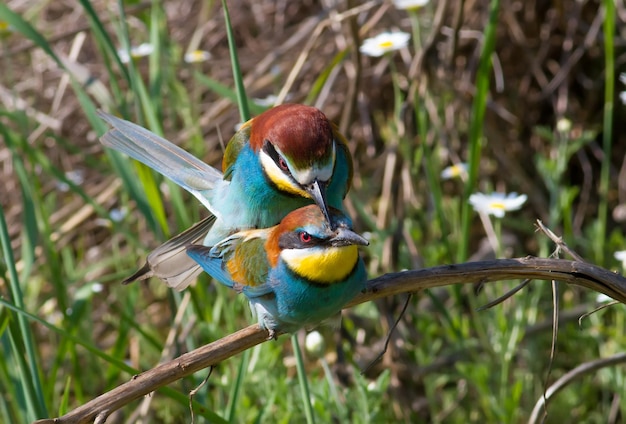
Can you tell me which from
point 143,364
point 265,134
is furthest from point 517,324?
point 143,364

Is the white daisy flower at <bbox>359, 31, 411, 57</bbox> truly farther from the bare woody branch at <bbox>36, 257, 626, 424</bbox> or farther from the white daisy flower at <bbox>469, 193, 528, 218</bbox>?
the bare woody branch at <bbox>36, 257, 626, 424</bbox>

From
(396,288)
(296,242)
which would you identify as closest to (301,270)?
(296,242)

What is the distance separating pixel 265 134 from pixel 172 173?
311mm

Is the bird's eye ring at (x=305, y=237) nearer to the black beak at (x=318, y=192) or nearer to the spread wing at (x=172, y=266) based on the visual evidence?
the black beak at (x=318, y=192)

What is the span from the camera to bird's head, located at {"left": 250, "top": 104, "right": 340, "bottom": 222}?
1679 mm

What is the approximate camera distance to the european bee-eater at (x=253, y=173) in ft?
5.58

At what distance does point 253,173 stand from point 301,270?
0.51 metres

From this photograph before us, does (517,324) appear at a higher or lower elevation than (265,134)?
lower

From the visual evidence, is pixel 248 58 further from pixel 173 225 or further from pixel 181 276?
pixel 181 276

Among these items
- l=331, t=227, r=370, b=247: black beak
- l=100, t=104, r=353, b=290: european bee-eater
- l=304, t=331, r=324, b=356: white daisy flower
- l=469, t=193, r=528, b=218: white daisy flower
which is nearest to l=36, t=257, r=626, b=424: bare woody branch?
l=331, t=227, r=370, b=247: black beak

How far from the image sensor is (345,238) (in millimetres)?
1347

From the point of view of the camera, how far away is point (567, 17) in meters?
3.37

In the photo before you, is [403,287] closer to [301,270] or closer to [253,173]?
[301,270]

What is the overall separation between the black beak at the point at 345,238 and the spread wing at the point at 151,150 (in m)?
0.73
